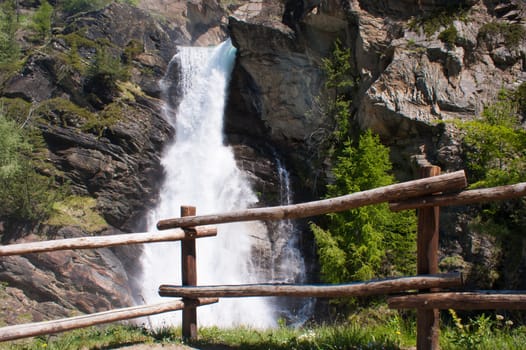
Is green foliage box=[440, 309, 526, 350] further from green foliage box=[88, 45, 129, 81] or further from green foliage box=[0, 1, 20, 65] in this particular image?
green foliage box=[0, 1, 20, 65]

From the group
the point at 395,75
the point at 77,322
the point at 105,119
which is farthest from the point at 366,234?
the point at 105,119

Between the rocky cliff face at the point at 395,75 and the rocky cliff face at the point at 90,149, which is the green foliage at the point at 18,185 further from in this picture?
the rocky cliff face at the point at 395,75

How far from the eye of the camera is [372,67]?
707 inches

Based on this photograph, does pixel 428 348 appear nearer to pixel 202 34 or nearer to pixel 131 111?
pixel 131 111

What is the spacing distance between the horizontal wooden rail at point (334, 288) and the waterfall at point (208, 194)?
9.92 meters

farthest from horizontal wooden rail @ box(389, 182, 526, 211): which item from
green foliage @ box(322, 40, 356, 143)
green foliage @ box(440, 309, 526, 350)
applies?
green foliage @ box(322, 40, 356, 143)

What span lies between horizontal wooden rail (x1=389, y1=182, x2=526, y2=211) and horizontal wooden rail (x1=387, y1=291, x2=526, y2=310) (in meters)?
0.87

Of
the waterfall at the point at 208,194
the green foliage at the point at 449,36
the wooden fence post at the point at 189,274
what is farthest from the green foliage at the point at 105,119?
the wooden fence post at the point at 189,274

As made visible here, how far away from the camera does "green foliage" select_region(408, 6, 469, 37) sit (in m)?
16.7

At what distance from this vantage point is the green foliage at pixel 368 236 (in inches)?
536

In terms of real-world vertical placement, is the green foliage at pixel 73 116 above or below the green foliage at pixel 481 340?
above

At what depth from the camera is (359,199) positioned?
5.01 meters

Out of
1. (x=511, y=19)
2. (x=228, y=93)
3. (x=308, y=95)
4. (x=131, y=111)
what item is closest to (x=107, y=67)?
(x=131, y=111)

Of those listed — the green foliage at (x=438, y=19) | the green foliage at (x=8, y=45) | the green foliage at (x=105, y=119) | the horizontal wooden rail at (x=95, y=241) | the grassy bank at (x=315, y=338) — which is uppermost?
the green foliage at (x=8, y=45)
